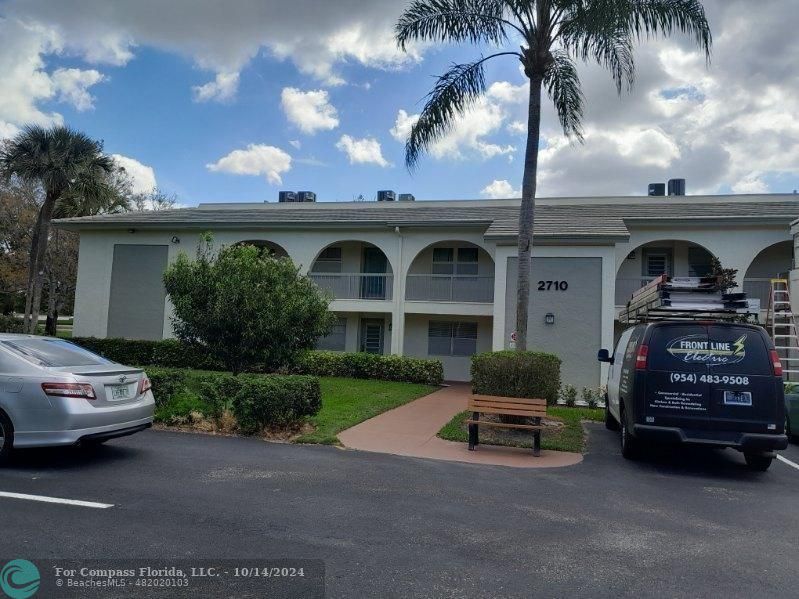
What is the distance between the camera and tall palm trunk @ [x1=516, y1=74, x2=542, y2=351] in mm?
12383

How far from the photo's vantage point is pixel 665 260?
1945 cm

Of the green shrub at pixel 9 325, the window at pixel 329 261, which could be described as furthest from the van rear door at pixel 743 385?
the green shrub at pixel 9 325

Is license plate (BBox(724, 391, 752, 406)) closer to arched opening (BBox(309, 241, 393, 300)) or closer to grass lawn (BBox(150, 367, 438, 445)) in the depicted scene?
grass lawn (BBox(150, 367, 438, 445))

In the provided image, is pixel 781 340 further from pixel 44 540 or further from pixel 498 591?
pixel 44 540

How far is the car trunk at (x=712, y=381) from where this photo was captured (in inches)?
303

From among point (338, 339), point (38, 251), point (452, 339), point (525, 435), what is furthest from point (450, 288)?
point (38, 251)

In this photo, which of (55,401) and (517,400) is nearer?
(55,401)

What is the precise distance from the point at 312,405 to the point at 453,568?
572 cm

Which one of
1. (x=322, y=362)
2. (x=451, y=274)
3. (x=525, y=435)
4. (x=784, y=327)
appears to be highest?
(x=451, y=274)

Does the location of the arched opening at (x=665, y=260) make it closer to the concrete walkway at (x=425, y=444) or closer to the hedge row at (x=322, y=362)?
the hedge row at (x=322, y=362)

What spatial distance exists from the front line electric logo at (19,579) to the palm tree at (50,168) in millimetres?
21714

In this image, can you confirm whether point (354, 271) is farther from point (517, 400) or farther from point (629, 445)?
point (629, 445)

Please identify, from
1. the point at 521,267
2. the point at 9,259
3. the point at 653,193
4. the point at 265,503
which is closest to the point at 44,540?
the point at 265,503

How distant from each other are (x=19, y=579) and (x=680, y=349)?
749 cm
